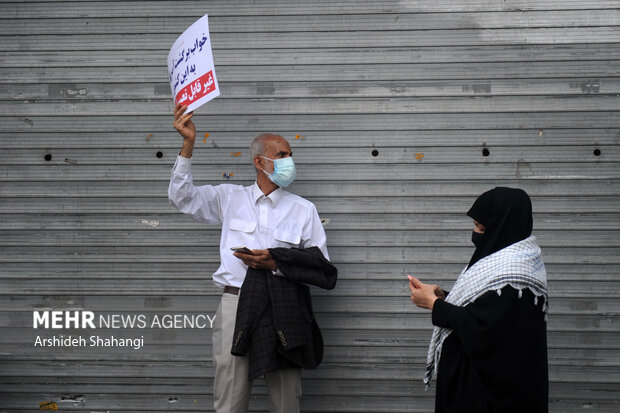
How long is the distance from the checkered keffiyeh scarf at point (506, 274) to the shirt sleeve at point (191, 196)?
1571 millimetres

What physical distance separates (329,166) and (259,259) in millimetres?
979

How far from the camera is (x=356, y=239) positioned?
4.02 metres

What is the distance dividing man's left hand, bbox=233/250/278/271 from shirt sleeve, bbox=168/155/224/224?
0.41 meters

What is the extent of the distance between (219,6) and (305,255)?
6.11ft

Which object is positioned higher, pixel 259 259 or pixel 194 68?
pixel 194 68

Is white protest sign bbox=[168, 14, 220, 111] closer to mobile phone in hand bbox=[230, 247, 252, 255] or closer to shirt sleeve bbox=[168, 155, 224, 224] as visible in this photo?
shirt sleeve bbox=[168, 155, 224, 224]

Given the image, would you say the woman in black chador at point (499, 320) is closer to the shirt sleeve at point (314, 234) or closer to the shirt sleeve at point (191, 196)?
the shirt sleeve at point (314, 234)

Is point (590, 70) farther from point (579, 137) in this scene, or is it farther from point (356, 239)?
point (356, 239)

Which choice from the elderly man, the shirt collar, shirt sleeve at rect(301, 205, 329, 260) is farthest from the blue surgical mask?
shirt sleeve at rect(301, 205, 329, 260)

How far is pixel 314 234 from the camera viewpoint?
369 centimetres

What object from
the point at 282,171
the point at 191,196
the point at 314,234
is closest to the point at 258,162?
the point at 282,171

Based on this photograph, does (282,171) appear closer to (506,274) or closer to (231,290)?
(231,290)

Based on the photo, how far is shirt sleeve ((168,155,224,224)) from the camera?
3.38 metres

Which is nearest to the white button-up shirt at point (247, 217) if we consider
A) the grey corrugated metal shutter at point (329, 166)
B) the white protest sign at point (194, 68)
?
the grey corrugated metal shutter at point (329, 166)
